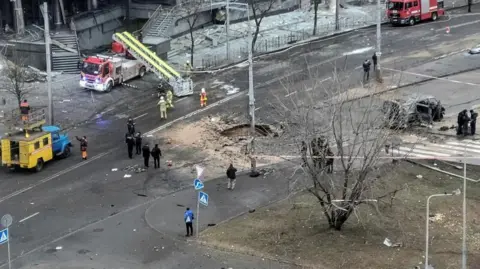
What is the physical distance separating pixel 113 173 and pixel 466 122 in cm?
1726

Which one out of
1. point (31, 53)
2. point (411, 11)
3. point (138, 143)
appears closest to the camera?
point (138, 143)

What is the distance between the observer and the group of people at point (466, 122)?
40062mm

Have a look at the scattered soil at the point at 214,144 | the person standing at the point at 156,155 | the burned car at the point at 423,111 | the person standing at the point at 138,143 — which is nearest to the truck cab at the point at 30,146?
the person standing at the point at 138,143

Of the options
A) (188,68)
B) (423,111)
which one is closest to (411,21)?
(188,68)

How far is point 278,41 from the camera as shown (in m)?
61.4

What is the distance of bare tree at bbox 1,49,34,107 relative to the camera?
45438 mm

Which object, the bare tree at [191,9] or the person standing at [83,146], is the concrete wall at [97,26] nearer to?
the bare tree at [191,9]

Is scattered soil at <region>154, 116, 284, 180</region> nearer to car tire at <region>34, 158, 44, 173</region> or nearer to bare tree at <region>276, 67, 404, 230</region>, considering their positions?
car tire at <region>34, 158, 44, 173</region>

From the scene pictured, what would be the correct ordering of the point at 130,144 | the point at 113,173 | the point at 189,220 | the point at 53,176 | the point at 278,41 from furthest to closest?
the point at 278,41 < the point at 130,144 < the point at 113,173 < the point at 53,176 < the point at 189,220

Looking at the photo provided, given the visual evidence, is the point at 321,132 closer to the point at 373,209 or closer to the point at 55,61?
the point at 373,209

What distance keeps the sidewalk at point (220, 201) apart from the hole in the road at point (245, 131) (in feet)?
18.6

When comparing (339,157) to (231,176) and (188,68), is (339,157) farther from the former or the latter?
(188,68)

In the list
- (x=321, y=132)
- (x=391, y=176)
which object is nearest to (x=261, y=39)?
(x=391, y=176)

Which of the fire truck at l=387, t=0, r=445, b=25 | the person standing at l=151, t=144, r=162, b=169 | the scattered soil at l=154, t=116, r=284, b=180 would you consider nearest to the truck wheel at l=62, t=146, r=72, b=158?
the scattered soil at l=154, t=116, r=284, b=180
